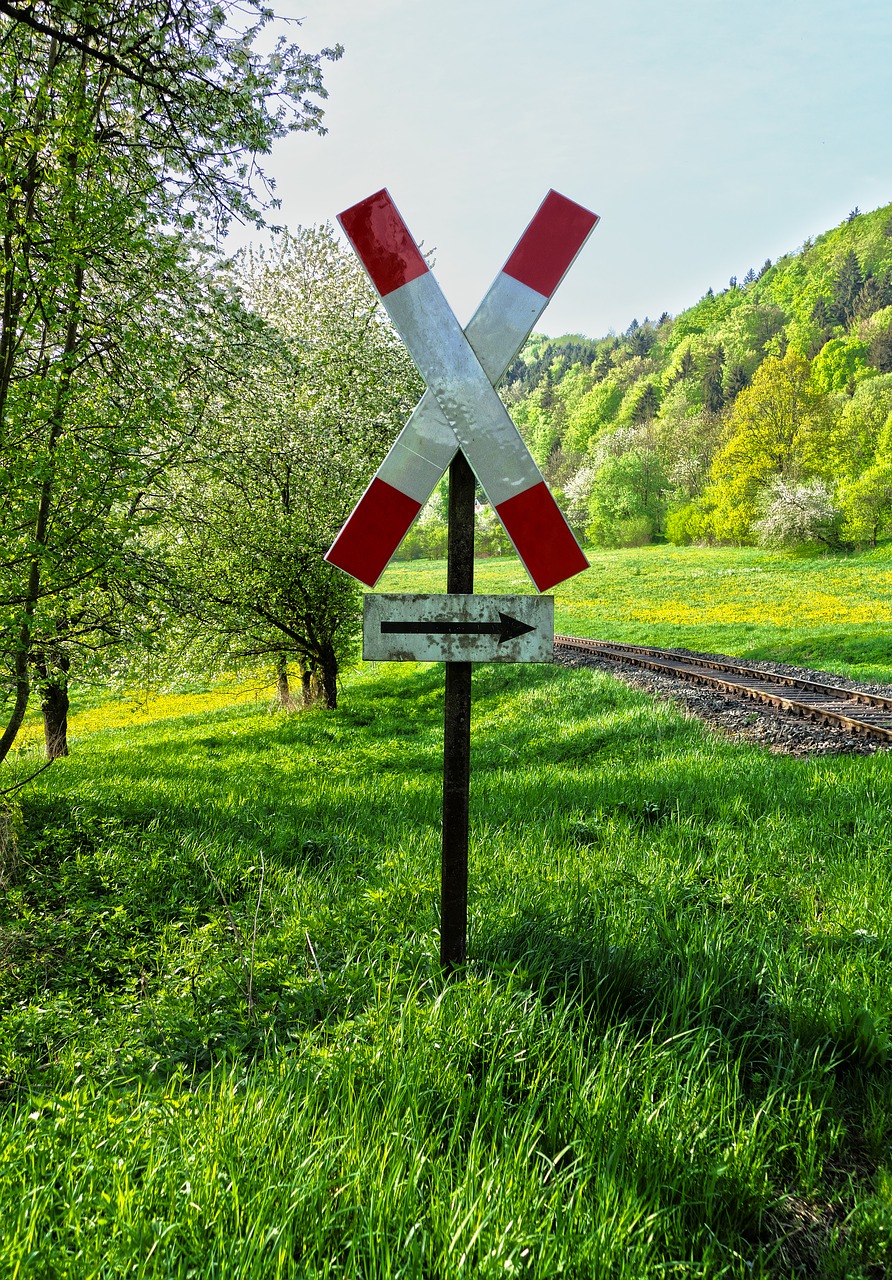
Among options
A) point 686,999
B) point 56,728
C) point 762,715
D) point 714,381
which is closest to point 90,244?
point 686,999

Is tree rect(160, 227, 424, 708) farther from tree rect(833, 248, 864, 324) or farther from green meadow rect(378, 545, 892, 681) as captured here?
tree rect(833, 248, 864, 324)

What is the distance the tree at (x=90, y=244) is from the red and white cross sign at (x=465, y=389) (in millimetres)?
3787

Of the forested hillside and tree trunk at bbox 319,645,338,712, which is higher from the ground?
the forested hillside

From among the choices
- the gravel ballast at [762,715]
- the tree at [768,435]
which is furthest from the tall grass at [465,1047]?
the tree at [768,435]

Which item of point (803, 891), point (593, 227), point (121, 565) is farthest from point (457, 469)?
point (121, 565)

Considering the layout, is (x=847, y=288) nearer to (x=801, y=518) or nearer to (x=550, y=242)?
(x=801, y=518)

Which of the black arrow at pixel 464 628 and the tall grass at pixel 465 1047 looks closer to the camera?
the tall grass at pixel 465 1047

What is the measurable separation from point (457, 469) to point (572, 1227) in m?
2.42

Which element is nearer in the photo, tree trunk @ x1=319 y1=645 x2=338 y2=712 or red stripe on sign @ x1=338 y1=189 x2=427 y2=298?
red stripe on sign @ x1=338 y1=189 x2=427 y2=298

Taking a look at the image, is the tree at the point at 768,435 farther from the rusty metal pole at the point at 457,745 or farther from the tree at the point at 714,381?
the rusty metal pole at the point at 457,745

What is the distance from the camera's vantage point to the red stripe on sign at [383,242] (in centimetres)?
245

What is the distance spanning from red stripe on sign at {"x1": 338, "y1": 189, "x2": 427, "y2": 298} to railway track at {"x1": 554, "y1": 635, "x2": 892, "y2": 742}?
8.97 metres

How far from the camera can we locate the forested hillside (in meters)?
39.3

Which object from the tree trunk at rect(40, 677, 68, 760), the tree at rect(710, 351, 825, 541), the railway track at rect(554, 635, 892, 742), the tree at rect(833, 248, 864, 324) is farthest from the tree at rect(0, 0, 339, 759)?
the tree at rect(833, 248, 864, 324)
